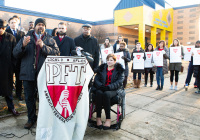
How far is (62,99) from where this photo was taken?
8.21 feet

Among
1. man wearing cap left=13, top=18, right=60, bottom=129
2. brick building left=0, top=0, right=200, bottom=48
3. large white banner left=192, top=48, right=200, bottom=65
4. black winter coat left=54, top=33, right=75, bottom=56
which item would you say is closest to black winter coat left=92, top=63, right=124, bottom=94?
black winter coat left=54, top=33, right=75, bottom=56

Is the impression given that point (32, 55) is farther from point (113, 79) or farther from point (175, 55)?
point (175, 55)

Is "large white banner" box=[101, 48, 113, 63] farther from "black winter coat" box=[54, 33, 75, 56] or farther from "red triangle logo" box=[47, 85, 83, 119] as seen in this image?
"red triangle logo" box=[47, 85, 83, 119]

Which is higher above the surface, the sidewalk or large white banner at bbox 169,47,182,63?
large white banner at bbox 169,47,182,63

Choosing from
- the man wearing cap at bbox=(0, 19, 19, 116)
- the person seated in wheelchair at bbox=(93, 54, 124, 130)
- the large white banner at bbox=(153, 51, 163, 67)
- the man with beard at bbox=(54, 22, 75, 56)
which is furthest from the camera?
the large white banner at bbox=(153, 51, 163, 67)

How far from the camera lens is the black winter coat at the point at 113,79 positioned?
135 inches

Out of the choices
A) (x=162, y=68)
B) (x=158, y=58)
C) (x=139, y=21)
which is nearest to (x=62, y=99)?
(x=158, y=58)

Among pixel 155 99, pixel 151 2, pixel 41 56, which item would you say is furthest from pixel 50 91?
pixel 151 2

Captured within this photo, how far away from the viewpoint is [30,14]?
2000cm

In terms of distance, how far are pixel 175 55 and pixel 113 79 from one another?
3.93 metres

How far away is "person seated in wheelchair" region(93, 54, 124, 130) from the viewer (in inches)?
126

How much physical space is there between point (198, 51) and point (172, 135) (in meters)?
4.14

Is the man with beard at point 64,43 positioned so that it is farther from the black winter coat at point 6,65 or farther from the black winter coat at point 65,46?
the black winter coat at point 6,65

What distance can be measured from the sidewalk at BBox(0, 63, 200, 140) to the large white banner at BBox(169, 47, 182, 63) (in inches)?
60.9
